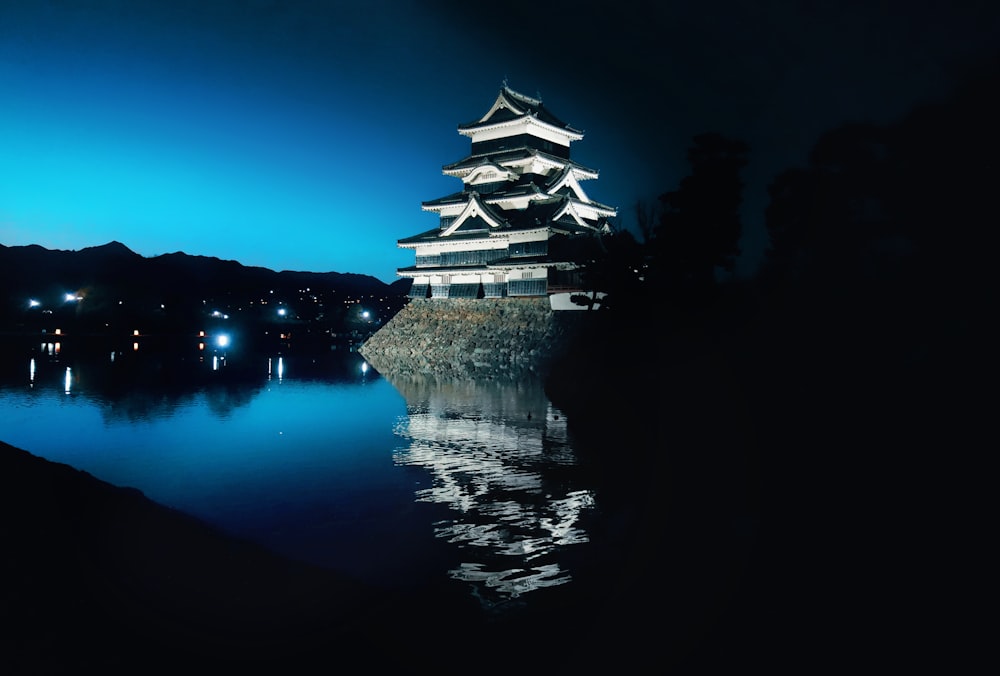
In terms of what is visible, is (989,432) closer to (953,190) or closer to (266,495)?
(953,190)

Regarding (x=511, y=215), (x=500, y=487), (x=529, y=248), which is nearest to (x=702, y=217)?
(x=529, y=248)

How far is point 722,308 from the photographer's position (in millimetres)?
29438

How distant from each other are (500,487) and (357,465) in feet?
12.7

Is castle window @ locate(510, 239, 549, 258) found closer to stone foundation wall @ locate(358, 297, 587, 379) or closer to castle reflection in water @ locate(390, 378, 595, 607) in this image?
stone foundation wall @ locate(358, 297, 587, 379)

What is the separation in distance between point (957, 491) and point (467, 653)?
32.7 feet

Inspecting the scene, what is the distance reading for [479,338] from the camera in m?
42.6

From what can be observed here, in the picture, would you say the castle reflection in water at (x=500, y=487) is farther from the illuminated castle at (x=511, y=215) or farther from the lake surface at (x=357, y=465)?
the illuminated castle at (x=511, y=215)

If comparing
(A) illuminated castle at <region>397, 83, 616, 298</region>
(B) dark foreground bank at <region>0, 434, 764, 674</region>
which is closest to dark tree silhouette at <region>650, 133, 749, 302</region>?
(A) illuminated castle at <region>397, 83, 616, 298</region>

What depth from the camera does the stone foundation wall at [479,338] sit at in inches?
1549

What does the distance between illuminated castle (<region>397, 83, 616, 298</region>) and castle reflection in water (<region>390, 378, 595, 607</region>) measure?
1725cm

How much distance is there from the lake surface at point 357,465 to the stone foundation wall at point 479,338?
662 cm

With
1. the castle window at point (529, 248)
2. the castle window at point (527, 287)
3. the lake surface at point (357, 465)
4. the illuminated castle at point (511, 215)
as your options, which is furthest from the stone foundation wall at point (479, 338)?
the lake surface at point (357, 465)

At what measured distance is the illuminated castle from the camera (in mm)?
41750

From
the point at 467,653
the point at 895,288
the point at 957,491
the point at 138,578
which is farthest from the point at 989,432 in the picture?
the point at 138,578
